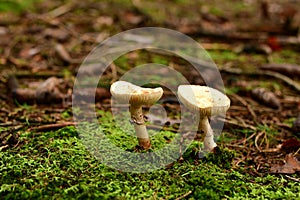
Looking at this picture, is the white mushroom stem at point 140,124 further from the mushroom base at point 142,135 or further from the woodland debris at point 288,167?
the woodland debris at point 288,167

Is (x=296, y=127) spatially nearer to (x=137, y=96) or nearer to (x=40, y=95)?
(x=137, y=96)

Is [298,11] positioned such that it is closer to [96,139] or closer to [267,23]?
[267,23]

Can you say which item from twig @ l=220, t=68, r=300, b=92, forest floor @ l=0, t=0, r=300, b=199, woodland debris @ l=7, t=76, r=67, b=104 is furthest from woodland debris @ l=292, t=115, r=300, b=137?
woodland debris @ l=7, t=76, r=67, b=104

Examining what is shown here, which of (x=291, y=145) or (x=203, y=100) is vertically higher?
(x=203, y=100)

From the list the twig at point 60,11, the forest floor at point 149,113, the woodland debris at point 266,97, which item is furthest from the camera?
the twig at point 60,11

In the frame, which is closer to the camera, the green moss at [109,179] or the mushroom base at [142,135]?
the green moss at [109,179]

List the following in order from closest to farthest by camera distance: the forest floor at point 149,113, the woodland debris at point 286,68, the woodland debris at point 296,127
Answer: the forest floor at point 149,113 → the woodland debris at point 296,127 → the woodland debris at point 286,68

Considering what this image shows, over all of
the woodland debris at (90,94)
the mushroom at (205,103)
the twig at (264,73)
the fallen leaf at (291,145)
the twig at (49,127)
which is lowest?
the fallen leaf at (291,145)

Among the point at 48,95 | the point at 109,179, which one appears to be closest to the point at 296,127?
the point at 109,179

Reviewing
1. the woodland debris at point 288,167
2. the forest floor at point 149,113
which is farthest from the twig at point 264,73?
the woodland debris at point 288,167
